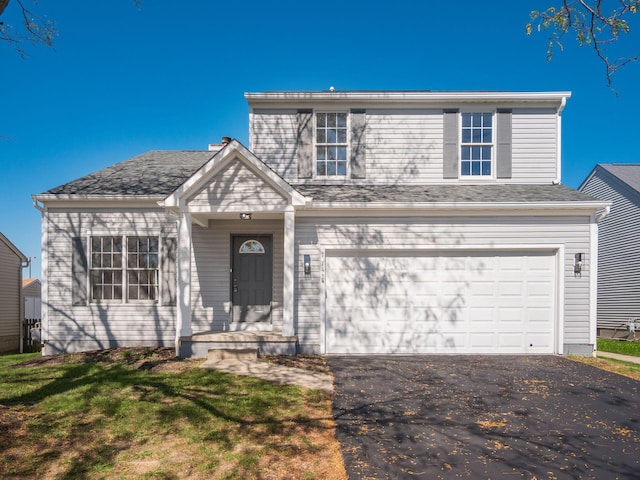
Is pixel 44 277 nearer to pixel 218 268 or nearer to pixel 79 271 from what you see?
pixel 79 271

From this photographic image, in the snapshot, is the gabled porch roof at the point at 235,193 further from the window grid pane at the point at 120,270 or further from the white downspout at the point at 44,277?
the white downspout at the point at 44,277

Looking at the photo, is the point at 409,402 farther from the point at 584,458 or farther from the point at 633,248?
the point at 633,248

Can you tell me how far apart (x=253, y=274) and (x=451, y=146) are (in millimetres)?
6125

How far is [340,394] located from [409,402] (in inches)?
41.4

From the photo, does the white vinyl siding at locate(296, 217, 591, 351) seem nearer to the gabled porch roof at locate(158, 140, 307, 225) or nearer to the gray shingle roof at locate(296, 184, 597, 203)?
the gray shingle roof at locate(296, 184, 597, 203)

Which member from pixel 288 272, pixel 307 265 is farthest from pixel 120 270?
pixel 307 265

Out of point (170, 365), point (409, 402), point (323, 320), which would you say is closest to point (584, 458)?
point (409, 402)

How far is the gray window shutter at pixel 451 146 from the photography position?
1040 cm

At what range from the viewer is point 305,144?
10477mm

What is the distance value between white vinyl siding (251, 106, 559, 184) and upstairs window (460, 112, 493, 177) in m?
0.44

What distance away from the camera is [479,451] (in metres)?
4.34

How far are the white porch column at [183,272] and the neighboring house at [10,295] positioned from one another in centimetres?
1299

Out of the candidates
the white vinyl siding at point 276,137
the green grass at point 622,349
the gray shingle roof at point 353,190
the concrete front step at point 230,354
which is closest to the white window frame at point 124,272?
the gray shingle roof at point 353,190

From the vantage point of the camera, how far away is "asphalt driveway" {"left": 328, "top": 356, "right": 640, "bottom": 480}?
13.3 ft
